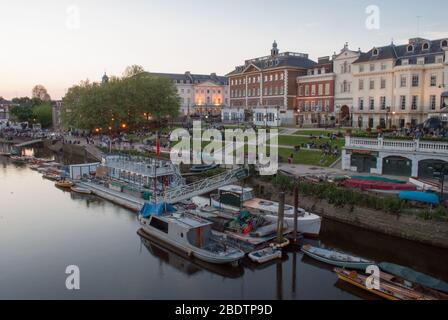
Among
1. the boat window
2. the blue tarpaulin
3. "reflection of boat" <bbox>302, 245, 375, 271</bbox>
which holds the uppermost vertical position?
the blue tarpaulin

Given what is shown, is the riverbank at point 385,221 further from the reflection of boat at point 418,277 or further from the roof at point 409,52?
the roof at point 409,52

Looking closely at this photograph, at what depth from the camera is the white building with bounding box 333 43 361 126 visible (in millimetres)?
73938

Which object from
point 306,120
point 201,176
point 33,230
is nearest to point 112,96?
point 306,120

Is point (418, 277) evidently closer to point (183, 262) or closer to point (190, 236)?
point (190, 236)

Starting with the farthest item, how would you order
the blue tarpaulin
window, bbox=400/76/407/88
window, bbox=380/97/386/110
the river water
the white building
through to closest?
the white building < window, bbox=380/97/386/110 < window, bbox=400/76/407/88 < the blue tarpaulin < the river water

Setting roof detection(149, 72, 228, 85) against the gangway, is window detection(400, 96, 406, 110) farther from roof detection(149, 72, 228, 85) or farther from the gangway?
roof detection(149, 72, 228, 85)

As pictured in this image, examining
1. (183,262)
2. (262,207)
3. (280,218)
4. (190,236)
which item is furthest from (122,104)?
(280,218)

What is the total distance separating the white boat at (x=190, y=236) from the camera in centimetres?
2653

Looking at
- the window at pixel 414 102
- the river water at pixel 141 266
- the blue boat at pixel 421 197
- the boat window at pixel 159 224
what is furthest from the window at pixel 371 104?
the boat window at pixel 159 224

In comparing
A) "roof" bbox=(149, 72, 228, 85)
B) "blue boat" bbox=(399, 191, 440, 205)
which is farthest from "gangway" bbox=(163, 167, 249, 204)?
"roof" bbox=(149, 72, 228, 85)

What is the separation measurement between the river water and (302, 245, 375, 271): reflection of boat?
48cm

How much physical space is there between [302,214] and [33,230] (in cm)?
2122

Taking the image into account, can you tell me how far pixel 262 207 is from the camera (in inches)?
1300
